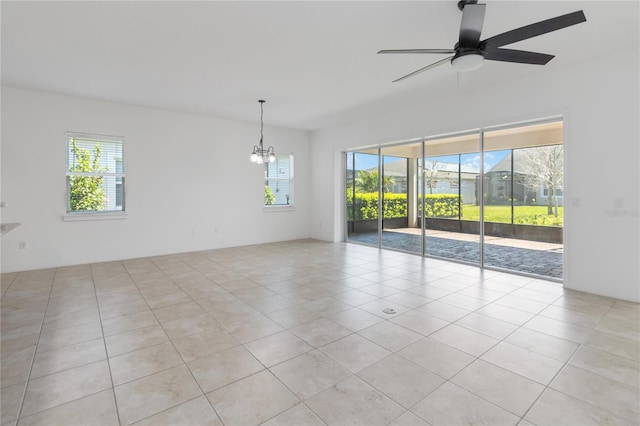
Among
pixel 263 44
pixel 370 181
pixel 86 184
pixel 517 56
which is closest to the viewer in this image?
pixel 517 56

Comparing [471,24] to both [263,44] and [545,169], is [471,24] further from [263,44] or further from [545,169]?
[545,169]

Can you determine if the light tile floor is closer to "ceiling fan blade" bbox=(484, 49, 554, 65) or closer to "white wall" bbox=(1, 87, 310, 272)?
"white wall" bbox=(1, 87, 310, 272)

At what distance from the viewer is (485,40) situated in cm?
245

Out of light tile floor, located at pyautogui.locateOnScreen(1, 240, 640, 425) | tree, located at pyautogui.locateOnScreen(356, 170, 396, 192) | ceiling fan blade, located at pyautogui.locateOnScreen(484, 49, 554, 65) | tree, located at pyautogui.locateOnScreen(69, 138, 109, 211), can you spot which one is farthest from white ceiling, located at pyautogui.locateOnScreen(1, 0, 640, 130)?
light tile floor, located at pyautogui.locateOnScreen(1, 240, 640, 425)

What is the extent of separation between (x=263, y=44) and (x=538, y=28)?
2.53 m

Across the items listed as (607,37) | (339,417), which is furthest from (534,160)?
(339,417)

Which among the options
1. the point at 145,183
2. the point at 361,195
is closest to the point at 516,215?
the point at 361,195

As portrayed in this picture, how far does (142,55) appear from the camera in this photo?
371cm

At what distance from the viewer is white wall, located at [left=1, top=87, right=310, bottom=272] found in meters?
4.95

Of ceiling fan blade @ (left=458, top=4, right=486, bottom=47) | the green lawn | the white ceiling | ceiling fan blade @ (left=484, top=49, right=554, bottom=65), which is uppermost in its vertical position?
the white ceiling

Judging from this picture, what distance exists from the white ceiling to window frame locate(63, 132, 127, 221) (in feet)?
2.35

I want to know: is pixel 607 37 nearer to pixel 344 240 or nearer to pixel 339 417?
pixel 339 417

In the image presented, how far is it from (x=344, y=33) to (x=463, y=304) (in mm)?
3153

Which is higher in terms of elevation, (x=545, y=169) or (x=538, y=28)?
(x=538, y=28)
